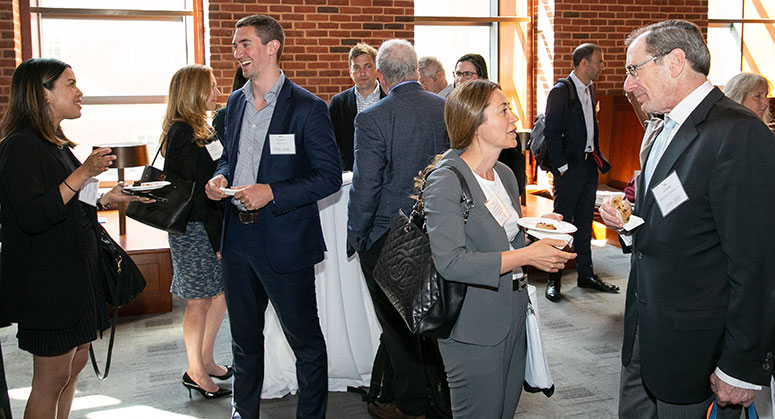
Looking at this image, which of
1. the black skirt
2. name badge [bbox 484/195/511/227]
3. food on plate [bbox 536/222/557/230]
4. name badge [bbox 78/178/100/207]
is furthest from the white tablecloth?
food on plate [bbox 536/222/557/230]

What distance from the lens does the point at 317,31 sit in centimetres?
695

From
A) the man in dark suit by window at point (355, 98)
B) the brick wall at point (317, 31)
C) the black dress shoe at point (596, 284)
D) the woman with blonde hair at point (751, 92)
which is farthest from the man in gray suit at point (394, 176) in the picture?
the brick wall at point (317, 31)

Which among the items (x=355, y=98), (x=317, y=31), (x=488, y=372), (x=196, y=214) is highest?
(x=317, y=31)

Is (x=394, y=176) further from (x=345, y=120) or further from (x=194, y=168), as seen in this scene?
(x=345, y=120)

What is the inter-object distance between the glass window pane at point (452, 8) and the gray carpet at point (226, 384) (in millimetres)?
4145

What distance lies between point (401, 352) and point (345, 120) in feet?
6.92

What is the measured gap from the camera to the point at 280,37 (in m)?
2.87

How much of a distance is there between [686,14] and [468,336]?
7590 mm

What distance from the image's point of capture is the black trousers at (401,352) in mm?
3084

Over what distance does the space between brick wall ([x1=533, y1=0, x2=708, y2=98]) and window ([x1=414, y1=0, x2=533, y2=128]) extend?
0.22 meters

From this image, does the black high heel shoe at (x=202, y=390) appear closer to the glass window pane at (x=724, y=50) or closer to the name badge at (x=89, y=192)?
the name badge at (x=89, y=192)

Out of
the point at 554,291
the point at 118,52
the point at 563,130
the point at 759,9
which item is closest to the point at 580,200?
the point at 563,130

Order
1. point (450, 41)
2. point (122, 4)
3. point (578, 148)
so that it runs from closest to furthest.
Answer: point (578, 148) → point (122, 4) → point (450, 41)

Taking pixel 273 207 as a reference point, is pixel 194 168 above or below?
above
